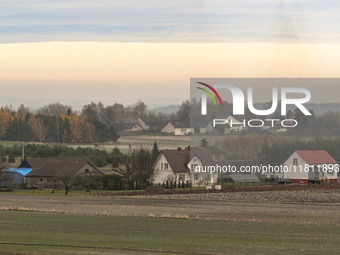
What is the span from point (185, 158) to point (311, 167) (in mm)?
17027

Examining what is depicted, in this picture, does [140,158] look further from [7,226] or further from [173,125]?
[173,125]

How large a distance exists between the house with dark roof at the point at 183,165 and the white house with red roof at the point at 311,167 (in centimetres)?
1076

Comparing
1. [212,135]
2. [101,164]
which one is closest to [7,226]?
[212,135]

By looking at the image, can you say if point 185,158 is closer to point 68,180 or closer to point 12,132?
point 68,180

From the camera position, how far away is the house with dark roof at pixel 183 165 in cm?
6700

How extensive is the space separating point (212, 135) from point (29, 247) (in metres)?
52.7

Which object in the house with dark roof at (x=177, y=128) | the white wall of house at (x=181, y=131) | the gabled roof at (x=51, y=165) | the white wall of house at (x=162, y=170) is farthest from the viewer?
the house with dark roof at (x=177, y=128)

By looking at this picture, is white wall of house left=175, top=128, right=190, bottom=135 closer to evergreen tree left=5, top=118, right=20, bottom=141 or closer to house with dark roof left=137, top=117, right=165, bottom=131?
house with dark roof left=137, top=117, right=165, bottom=131

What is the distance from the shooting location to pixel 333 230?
24594 millimetres

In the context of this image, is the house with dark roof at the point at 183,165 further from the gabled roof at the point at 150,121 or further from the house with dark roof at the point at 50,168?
the gabled roof at the point at 150,121

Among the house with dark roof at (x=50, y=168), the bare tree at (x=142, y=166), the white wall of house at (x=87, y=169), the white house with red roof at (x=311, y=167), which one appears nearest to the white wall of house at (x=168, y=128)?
the bare tree at (x=142, y=166)

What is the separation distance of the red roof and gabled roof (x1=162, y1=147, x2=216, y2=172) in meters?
12.2

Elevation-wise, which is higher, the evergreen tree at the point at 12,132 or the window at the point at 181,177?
the evergreen tree at the point at 12,132

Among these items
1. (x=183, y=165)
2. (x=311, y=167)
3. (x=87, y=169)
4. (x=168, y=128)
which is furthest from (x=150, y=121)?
(x=311, y=167)
